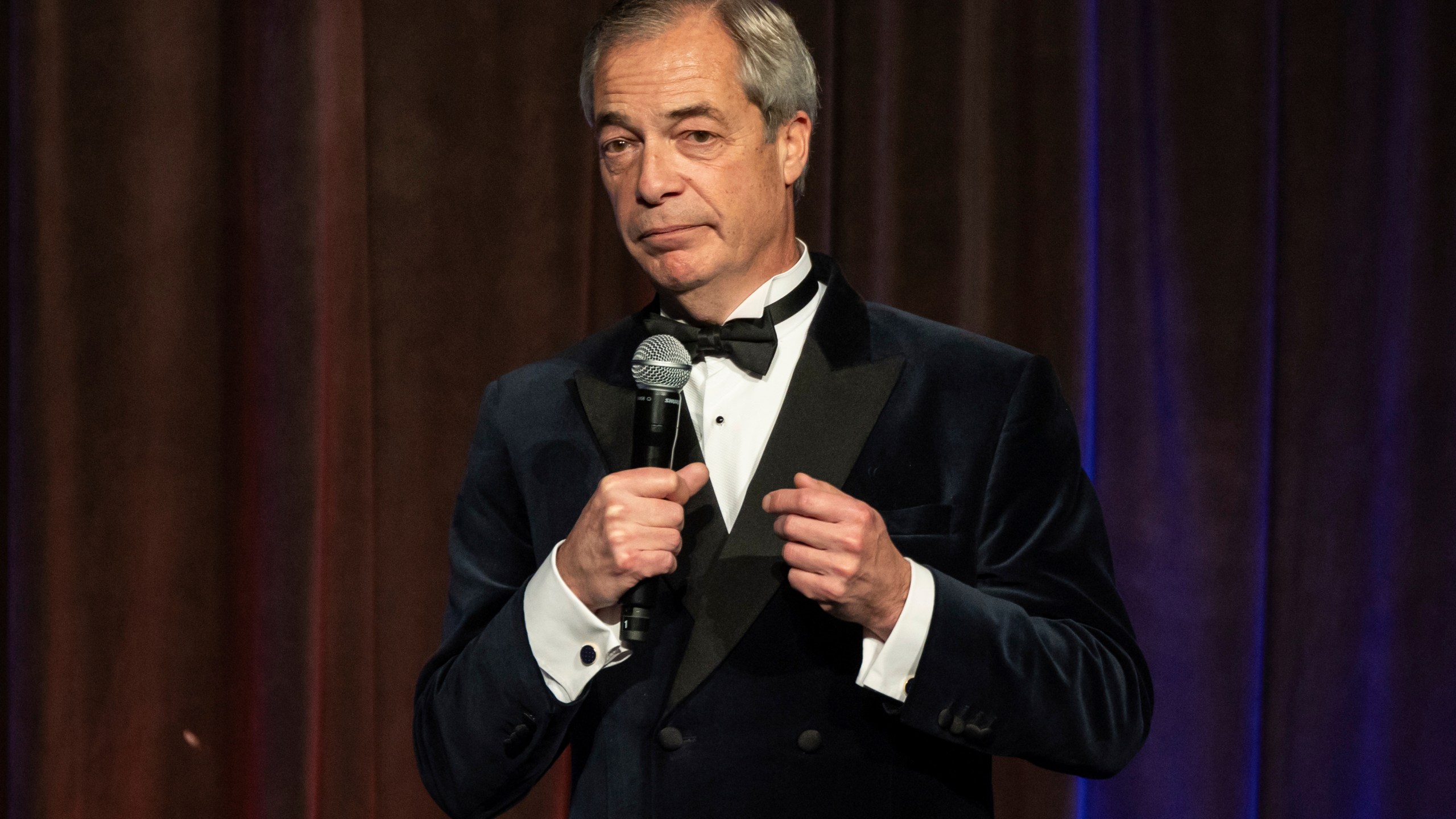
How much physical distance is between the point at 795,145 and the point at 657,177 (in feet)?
0.91

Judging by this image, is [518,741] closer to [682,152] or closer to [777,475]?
[777,475]

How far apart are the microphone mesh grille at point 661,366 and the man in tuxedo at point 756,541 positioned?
11cm

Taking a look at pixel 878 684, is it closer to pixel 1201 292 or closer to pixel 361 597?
pixel 361 597

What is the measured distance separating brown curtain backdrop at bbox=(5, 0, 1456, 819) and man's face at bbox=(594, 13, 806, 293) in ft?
3.93

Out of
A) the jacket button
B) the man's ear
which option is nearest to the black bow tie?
the man's ear

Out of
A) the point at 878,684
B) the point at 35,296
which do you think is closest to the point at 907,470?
the point at 878,684

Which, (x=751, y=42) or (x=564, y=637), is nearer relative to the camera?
(x=564, y=637)

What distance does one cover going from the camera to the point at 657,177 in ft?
5.15

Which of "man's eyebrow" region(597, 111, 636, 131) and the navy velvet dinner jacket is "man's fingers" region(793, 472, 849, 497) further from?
"man's eyebrow" region(597, 111, 636, 131)

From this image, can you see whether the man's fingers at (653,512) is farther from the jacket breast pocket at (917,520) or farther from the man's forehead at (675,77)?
the man's forehead at (675,77)

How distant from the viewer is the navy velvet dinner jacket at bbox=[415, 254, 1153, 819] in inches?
55.5

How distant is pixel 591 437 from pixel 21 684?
1.63 m

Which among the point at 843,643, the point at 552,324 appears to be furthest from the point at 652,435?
the point at 552,324

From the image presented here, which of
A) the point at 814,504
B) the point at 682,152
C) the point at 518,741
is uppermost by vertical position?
the point at 682,152
